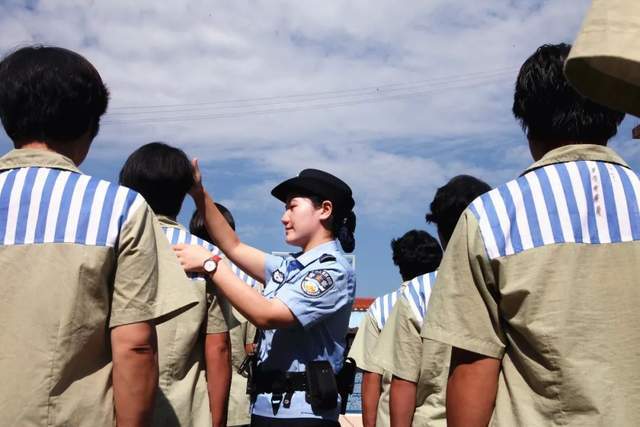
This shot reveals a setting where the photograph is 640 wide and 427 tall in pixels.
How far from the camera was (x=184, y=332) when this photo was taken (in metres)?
3.16

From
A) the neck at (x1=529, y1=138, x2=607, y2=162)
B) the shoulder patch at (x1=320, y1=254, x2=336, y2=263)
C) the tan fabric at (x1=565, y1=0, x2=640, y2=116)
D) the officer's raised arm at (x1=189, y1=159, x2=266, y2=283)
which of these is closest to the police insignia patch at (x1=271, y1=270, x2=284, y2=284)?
the officer's raised arm at (x1=189, y1=159, x2=266, y2=283)

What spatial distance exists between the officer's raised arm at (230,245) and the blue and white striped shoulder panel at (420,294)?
2.70 ft

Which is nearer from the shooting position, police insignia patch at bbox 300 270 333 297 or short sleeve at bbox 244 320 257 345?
police insignia patch at bbox 300 270 333 297

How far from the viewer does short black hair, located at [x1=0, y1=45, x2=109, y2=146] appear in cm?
212

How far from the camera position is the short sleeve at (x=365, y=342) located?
15.2 feet

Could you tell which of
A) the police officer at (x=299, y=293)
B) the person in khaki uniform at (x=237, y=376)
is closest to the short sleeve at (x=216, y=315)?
the police officer at (x=299, y=293)

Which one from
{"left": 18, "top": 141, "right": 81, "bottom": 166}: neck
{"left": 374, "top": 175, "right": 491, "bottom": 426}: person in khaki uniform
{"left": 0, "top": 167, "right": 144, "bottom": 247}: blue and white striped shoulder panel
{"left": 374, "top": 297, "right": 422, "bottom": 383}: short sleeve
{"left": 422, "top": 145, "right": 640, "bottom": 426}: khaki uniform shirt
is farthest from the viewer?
{"left": 374, "top": 297, "right": 422, "bottom": 383}: short sleeve

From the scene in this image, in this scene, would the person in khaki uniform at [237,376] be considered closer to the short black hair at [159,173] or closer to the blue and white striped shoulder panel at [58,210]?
the short black hair at [159,173]

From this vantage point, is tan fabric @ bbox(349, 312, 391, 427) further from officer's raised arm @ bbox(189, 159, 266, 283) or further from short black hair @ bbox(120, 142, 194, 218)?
short black hair @ bbox(120, 142, 194, 218)

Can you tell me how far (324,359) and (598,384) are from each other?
1458 millimetres

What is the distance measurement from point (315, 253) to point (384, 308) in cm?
169

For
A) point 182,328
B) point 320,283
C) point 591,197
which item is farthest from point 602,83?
point 182,328

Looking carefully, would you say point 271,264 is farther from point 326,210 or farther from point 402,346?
point 402,346

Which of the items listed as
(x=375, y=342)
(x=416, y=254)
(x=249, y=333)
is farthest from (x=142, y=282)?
(x=249, y=333)
